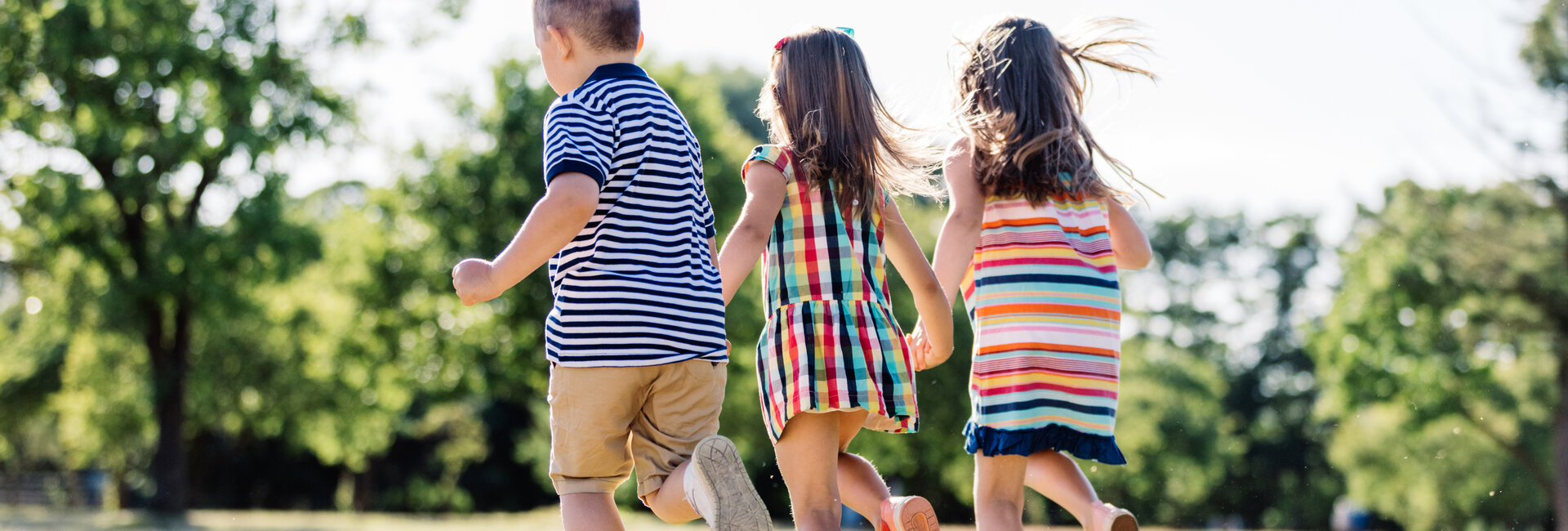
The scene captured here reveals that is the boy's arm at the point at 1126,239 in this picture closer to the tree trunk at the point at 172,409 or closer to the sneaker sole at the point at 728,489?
the sneaker sole at the point at 728,489

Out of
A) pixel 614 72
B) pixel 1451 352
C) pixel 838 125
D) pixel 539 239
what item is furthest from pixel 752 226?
pixel 1451 352

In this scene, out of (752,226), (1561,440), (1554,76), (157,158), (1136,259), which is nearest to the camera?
(752,226)

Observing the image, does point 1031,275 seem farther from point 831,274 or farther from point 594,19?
point 594,19

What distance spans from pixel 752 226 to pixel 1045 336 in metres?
0.95

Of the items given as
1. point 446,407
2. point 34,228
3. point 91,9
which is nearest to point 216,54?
point 91,9

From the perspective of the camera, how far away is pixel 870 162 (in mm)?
3463

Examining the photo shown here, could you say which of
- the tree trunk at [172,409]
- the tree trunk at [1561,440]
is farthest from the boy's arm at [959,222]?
the tree trunk at [1561,440]

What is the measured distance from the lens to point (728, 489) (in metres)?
2.52

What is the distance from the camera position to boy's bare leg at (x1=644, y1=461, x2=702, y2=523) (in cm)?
271

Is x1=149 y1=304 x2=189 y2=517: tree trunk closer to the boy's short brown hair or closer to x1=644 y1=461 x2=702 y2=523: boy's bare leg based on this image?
the boy's short brown hair

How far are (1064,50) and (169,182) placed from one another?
50.8ft

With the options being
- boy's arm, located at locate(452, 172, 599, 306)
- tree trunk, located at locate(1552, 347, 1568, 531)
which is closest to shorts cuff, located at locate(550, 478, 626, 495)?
boy's arm, located at locate(452, 172, 599, 306)

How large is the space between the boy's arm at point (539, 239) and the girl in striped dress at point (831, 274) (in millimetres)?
635

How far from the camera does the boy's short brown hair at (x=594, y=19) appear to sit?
2.96 m
